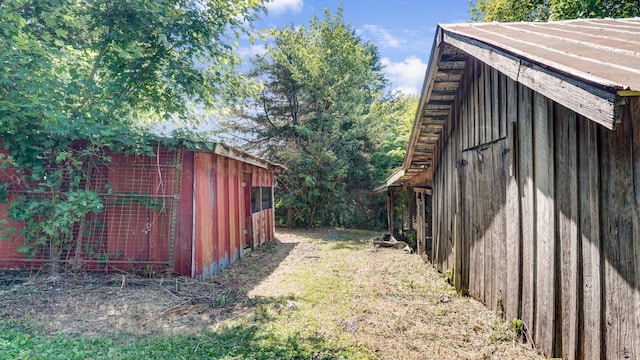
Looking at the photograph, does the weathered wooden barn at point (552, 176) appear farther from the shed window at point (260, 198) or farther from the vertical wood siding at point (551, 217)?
the shed window at point (260, 198)

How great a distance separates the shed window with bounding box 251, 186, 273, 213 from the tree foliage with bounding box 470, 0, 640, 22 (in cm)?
1072

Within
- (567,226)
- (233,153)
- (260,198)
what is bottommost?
(260,198)

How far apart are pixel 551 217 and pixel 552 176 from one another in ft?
1.23

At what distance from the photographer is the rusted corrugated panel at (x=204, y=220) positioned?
20.2ft

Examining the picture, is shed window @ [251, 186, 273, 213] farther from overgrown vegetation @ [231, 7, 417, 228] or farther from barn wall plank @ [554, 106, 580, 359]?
barn wall plank @ [554, 106, 580, 359]

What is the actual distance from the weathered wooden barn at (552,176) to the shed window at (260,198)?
6984 mm

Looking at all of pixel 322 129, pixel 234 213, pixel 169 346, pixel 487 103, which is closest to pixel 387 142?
pixel 322 129

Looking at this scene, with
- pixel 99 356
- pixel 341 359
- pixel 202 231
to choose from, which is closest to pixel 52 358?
pixel 99 356

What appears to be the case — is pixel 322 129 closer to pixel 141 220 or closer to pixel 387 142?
pixel 387 142

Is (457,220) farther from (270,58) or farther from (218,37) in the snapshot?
(270,58)

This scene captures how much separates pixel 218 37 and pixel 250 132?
38.9 feet

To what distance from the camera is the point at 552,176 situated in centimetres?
300

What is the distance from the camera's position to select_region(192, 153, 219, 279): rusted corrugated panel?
614cm

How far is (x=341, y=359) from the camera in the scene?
321 centimetres
